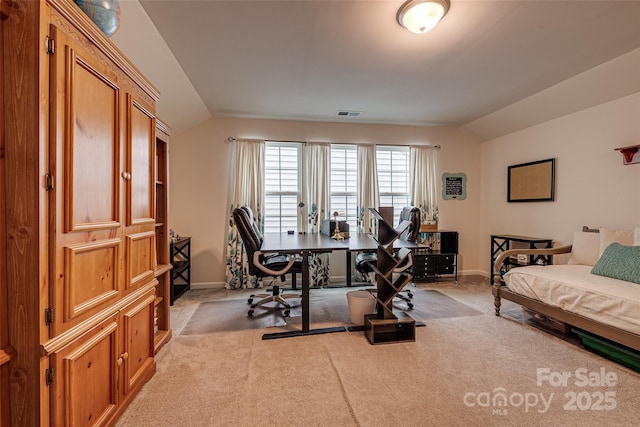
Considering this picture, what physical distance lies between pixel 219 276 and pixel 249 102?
101 inches

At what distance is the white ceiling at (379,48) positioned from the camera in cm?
193

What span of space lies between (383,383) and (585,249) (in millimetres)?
2810

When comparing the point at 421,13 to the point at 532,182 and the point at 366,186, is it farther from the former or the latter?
the point at 532,182

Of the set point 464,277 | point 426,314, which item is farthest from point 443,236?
point 426,314

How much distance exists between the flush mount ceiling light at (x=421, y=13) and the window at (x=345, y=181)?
2556mm

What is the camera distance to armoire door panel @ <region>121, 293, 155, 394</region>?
156 centimetres

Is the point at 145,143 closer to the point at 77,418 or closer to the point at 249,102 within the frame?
the point at 77,418

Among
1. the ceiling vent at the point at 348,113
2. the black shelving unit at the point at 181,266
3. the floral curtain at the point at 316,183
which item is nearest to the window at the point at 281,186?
the floral curtain at the point at 316,183

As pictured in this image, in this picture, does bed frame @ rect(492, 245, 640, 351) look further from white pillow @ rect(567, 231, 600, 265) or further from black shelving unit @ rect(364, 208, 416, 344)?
black shelving unit @ rect(364, 208, 416, 344)

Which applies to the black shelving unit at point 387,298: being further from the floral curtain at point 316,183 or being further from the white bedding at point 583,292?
the floral curtain at point 316,183

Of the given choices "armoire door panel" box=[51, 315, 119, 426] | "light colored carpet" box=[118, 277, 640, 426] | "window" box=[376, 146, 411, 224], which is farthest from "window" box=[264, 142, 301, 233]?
"armoire door panel" box=[51, 315, 119, 426]

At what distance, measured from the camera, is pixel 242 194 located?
162 inches

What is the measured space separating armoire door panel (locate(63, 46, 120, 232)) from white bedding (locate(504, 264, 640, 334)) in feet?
10.9

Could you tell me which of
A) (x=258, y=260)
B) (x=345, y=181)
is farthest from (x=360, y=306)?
(x=345, y=181)
